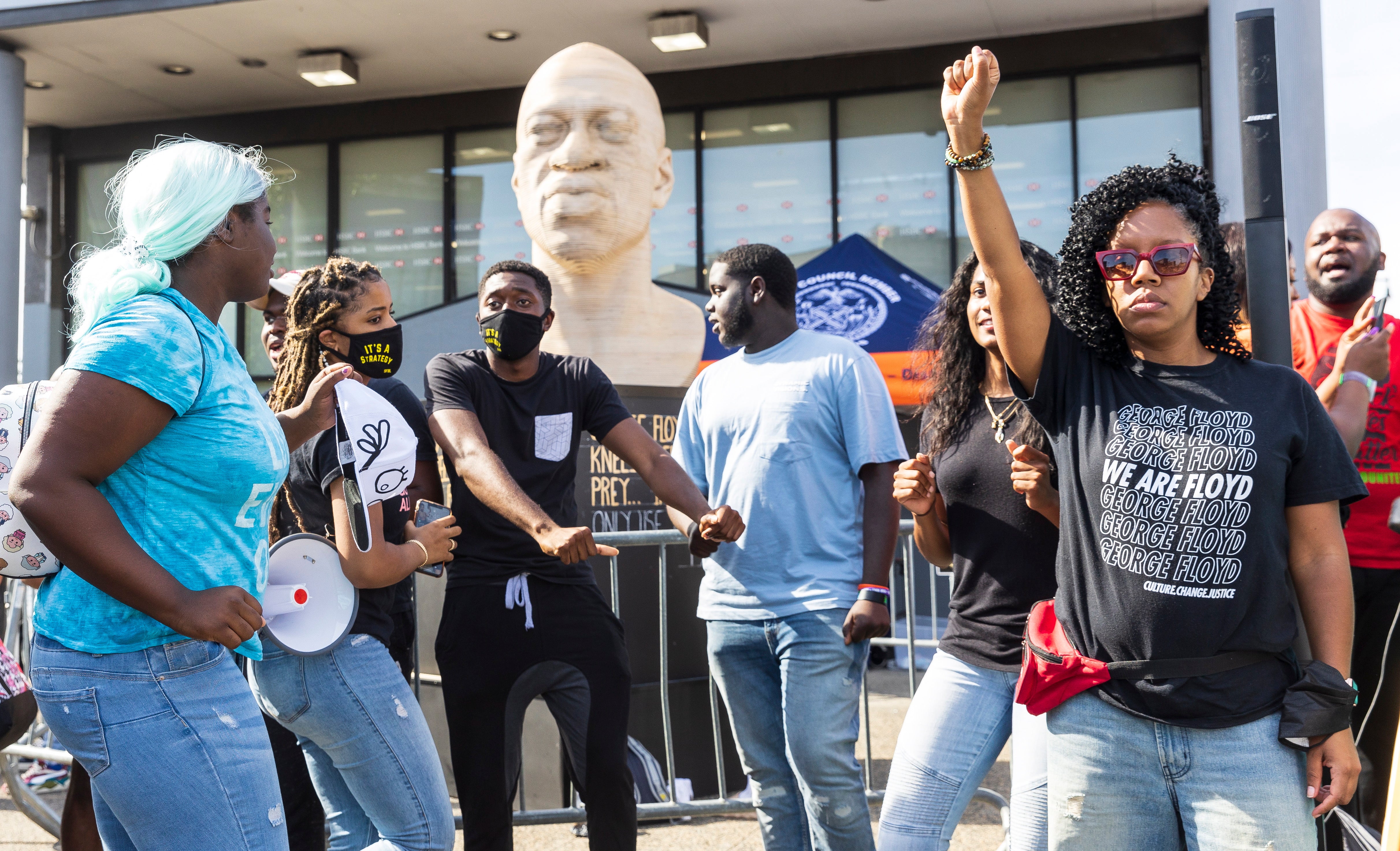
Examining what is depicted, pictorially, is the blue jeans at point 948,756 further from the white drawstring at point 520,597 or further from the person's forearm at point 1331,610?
the white drawstring at point 520,597

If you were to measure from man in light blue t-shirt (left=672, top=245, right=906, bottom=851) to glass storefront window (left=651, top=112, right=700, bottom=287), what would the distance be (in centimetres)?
989

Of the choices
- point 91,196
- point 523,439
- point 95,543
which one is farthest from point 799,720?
point 91,196

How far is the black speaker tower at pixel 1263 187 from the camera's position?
7.91ft

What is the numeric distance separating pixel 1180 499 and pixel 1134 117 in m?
11.4

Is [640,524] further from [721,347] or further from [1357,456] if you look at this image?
[721,347]

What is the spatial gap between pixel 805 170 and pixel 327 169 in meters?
6.28

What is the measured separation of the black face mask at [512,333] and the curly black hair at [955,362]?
4.07 ft

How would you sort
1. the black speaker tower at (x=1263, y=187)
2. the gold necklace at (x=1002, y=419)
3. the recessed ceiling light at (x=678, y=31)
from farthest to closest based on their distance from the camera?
the recessed ceiling light at (x=678, y=31), the gold necklace at (x=1002, y=419), the black speaker tower at (x=1263, y=187)

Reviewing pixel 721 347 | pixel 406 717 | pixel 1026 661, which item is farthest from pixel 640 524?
pixel 721 347

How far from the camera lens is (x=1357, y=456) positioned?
3867mm

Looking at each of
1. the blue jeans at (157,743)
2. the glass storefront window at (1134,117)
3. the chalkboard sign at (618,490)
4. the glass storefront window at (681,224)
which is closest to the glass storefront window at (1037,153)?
the glass storefront window at (1134,117)

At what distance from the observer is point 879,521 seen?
3.61 m

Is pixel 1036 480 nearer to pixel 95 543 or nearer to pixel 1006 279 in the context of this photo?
pixel 1006 279

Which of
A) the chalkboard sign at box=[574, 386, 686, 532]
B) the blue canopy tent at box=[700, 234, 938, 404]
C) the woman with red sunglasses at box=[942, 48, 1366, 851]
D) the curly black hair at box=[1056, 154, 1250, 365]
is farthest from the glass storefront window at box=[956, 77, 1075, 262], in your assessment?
the woman with red sunglasses at box=[942, 48, 1366, 851]
